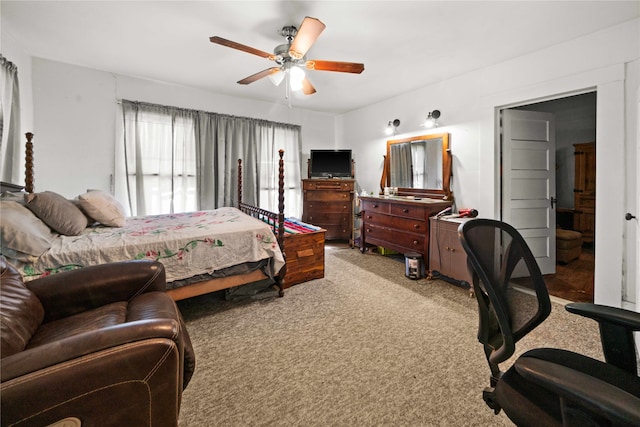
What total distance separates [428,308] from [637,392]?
1.68 meters

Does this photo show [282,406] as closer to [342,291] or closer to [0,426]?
[0,426]

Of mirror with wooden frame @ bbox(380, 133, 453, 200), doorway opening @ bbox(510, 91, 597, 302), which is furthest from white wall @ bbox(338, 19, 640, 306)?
doorway opening @ bbox(510, 91, 597, 302)

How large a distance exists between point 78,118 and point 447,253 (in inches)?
184

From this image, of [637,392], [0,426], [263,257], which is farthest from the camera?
[263,257]

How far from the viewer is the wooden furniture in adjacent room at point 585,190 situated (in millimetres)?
4520

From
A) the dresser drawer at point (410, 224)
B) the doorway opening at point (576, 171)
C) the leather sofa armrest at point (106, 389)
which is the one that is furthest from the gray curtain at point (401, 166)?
the leather sofa armrest at point (106, 389)

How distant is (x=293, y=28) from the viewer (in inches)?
94.4

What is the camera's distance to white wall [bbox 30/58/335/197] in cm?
321

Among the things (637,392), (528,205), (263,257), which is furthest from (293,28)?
(528,205)

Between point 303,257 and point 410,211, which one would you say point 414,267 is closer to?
point 410,211

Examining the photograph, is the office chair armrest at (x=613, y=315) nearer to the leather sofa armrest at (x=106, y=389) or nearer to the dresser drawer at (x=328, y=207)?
the leather sofa armrest at (x=106, y=389)

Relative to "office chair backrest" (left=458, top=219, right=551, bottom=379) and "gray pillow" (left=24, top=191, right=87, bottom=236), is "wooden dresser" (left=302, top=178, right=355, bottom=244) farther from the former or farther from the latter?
"office chair backrest" (left=458, top=219, right=551, bottom=379)

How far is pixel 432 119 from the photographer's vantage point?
3.83 meters

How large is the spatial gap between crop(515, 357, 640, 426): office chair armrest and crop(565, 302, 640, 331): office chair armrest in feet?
1.34
